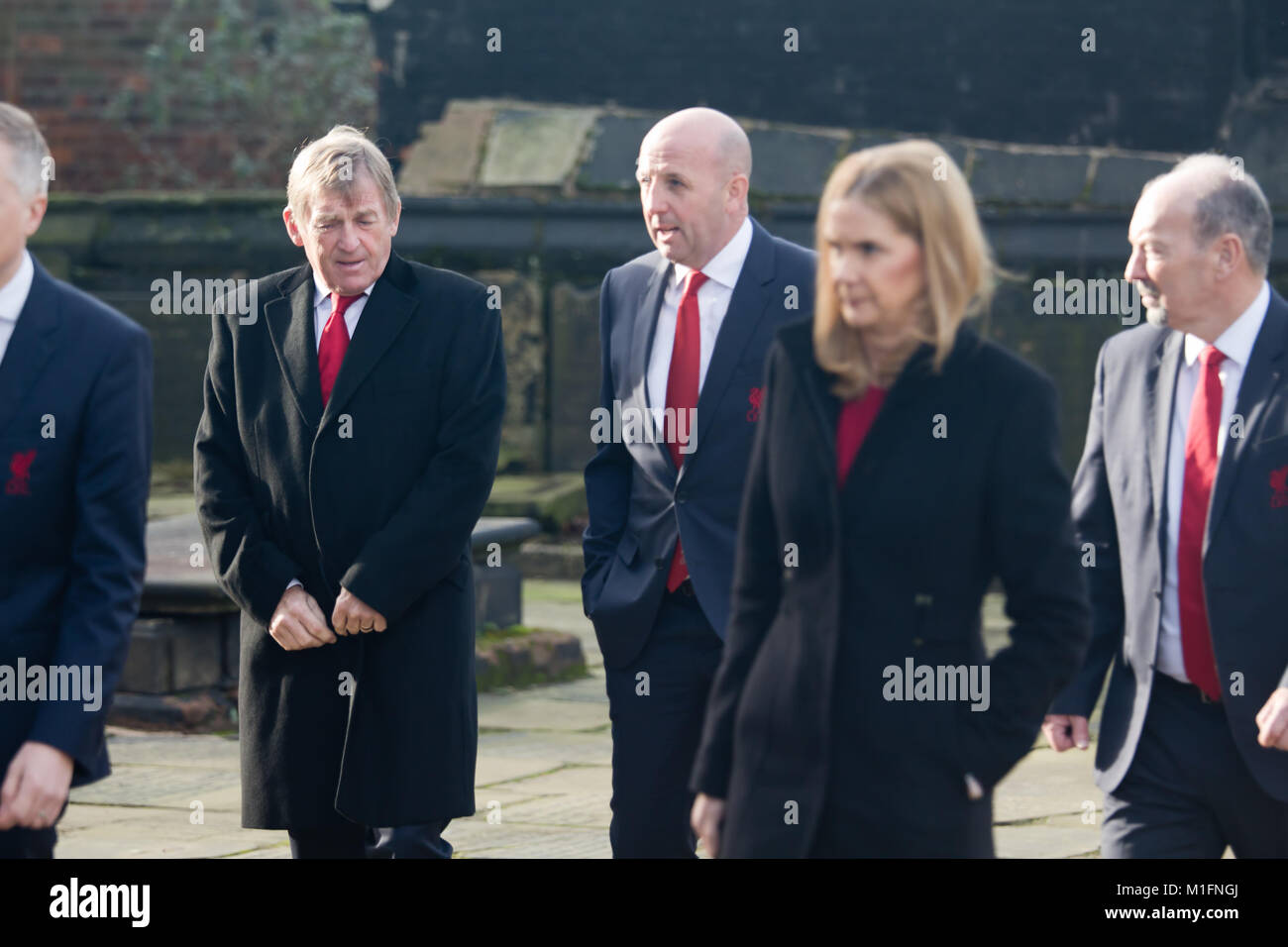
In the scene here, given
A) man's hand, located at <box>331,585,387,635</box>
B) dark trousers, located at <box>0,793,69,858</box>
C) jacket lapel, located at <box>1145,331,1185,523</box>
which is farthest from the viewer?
man's hand, located at <box>331,585,387,635</box>

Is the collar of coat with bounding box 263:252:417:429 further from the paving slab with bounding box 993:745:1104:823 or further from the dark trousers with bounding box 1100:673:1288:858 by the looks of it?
the paving slab with bounding box 993:745:1104:823

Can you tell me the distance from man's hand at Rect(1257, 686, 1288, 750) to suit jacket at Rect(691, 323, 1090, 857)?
0.72m

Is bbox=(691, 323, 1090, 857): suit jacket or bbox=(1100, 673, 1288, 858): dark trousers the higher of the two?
bbox=(691, 323, 1090, 857): suit jacket

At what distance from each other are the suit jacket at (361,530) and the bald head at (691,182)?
1.55 feet

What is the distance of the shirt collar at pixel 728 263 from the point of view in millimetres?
4363

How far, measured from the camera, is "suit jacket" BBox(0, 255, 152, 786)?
3176 millimetres

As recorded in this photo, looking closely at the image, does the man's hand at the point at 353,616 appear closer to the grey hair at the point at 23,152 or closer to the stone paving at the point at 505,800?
the grey hair at the point at 23,152

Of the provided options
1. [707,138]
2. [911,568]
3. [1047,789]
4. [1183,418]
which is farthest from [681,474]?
[1047,789]

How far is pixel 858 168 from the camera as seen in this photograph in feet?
9.38

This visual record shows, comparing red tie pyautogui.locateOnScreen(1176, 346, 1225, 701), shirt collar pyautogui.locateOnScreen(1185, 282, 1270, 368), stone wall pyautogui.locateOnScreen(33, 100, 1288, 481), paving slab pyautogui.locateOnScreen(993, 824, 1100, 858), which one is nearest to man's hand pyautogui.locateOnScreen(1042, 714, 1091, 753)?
red tie pyautogui.locateOnScreen(1176, 346, 1225, 701)

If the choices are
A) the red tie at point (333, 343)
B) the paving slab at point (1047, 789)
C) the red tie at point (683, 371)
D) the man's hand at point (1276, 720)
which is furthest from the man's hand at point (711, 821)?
the paving slab at point (1047, 789)

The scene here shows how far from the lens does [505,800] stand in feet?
20.8

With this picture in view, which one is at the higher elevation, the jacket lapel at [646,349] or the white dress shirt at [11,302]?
the white dress shirt at [11,302]

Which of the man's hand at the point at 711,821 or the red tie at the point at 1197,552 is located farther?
the red tie at the point at 1197,552
